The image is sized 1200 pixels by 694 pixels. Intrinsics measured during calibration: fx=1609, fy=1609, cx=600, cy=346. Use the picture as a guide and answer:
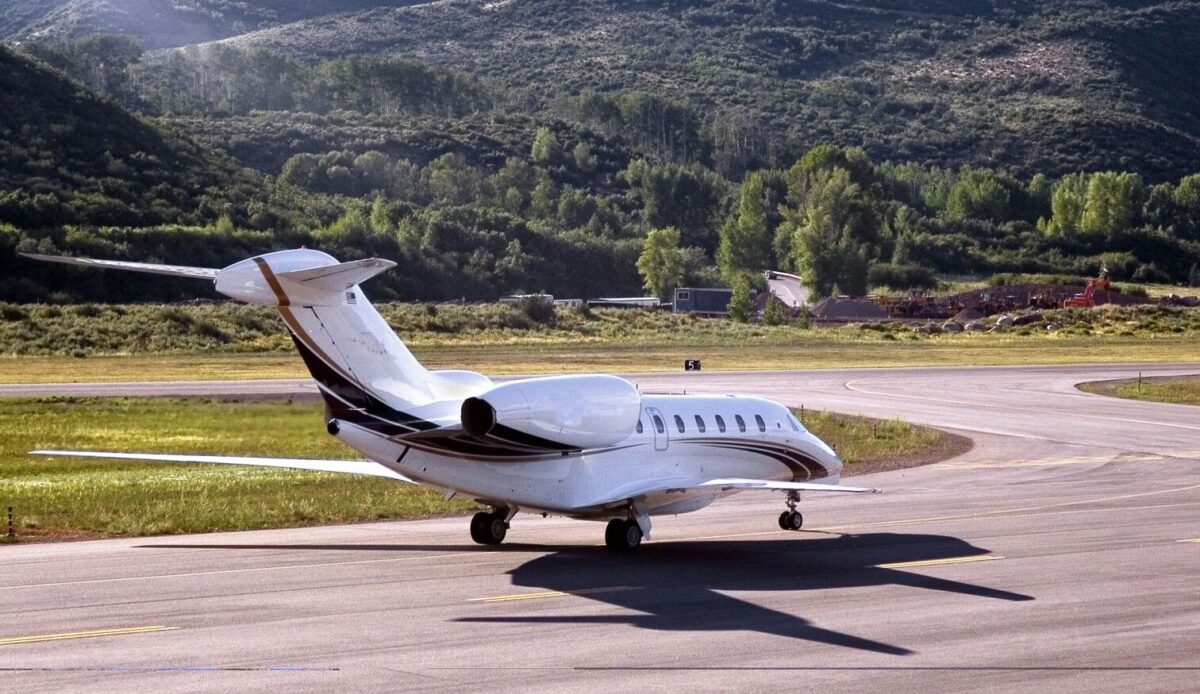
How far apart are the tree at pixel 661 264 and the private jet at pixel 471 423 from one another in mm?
127504

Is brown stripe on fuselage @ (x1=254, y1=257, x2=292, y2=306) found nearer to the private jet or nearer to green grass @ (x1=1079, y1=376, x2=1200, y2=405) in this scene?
the private jet

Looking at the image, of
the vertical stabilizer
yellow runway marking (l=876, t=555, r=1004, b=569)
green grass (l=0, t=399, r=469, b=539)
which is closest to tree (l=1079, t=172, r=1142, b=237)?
green grass (l=0, t=399, r=469, b=539)

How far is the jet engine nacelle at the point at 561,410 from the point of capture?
846 inches

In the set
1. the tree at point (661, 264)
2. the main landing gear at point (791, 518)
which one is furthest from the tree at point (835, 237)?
the main landing gear at point (791, 518)

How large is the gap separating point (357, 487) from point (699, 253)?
5740 inches

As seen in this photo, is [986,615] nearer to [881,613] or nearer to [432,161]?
[881,613]

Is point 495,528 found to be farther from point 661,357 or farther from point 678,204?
point 678,204

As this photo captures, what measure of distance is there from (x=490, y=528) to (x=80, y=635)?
28.3 feet

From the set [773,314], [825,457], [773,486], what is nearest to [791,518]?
[825,457]

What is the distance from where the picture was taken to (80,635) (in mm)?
17062

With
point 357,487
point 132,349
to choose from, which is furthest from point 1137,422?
point 132,349

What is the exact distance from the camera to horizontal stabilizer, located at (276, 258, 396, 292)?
68.6ft

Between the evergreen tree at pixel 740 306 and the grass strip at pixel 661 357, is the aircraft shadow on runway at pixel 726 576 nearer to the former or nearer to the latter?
the grass strip at pixel 661 357

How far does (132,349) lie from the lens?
283 ft
